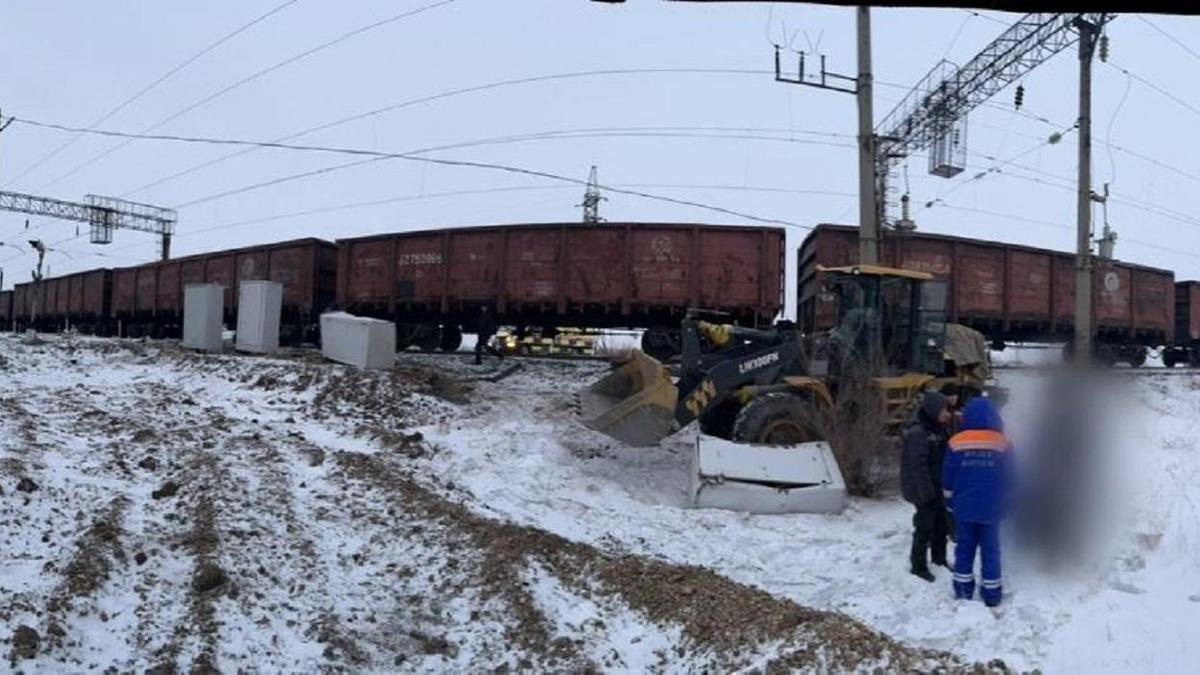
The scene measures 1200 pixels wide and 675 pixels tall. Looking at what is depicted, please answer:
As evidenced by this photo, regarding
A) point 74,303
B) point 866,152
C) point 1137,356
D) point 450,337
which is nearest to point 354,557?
point 866,152

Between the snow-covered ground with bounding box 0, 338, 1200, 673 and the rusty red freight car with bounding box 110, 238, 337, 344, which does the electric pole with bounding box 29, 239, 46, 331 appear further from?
the snow-covered ground with bounding box 0, 338, 1200, 673

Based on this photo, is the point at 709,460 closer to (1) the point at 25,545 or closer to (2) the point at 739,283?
(1) the point at 25,545

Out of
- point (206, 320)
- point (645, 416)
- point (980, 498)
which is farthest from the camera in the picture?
point (206, 320)

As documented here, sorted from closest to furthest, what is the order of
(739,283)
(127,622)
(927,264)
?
(127,622) < (739,283) < (927,264)

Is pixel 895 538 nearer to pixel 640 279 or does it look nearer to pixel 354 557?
pixel 354 557

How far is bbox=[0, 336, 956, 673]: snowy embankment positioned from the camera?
17.4 feet

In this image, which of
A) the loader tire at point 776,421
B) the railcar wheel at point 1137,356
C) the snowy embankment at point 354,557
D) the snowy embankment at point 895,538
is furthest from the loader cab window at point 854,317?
the railcar wheel at point 1137,356

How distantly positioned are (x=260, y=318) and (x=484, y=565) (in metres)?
12.8

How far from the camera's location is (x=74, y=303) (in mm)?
36188

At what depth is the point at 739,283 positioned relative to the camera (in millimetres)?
18344

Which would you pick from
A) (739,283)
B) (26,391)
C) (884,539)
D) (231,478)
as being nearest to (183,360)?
(26,391)

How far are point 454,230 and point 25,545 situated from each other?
1483 centimetres

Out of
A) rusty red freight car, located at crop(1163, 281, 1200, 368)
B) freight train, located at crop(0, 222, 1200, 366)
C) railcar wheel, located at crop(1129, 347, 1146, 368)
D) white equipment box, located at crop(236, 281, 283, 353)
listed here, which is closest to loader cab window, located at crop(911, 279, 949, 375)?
freight train, located at crop(0, 222, 1200, 366)

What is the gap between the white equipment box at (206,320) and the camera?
1861 centimetres
